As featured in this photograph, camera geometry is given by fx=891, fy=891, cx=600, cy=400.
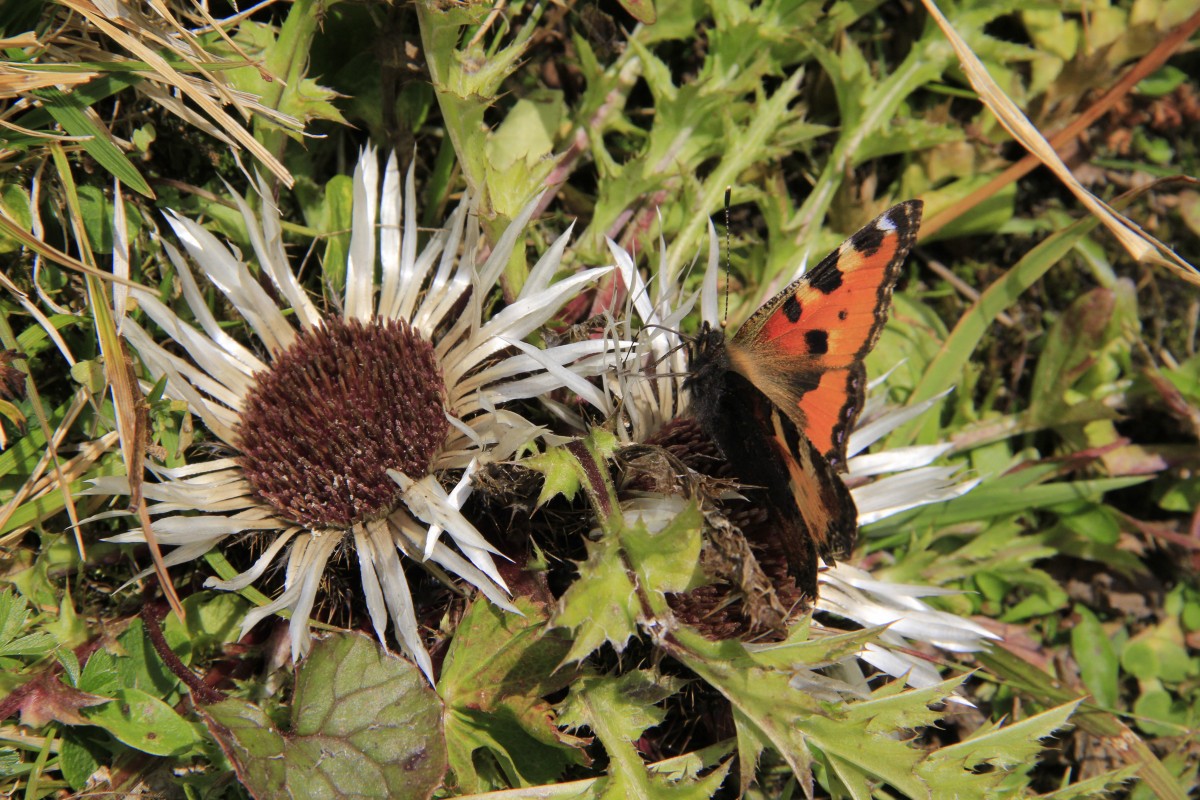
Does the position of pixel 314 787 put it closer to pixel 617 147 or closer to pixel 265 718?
pixel 265 718

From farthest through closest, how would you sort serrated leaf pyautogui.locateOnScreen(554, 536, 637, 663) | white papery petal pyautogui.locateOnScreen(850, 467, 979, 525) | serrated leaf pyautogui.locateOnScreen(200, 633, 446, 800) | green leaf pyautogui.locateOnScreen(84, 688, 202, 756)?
white papery petal pyautogui.locateOnScreen(850, 467, 979, 525) → green leaf pyautogui.locateOnScreen(84, 688, 202, 756) → serrated leaf pyautogui.locateOnScreen(200, 633, 446, 800) → serrated leaf pyautogui.locateOnScreen(554, 536, 637, 663)

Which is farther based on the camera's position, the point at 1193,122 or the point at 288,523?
the point at 1193,122

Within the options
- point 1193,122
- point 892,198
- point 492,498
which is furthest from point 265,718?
point 1193,122

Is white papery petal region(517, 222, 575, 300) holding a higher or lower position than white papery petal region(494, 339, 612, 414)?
higher

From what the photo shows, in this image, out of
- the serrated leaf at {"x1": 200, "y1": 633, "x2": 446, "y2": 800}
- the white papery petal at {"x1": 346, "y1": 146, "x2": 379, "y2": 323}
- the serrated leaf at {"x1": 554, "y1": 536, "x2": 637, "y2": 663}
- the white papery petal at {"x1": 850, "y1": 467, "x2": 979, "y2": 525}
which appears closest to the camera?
the serrated leaf at {"x1": 554, "y1": 536, "x2": 637, "y2": 663}

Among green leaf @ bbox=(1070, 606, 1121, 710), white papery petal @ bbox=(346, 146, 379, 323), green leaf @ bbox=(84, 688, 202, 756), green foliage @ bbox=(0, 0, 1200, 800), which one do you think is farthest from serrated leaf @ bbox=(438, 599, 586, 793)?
green leaf @ bbox=(1070, 606, 1121, 710)

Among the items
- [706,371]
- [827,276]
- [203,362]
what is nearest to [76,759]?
[203,362]

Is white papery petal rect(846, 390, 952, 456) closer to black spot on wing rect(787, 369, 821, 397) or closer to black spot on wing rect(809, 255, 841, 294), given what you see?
black spot on wing rect(787, 369, 821, 397)
